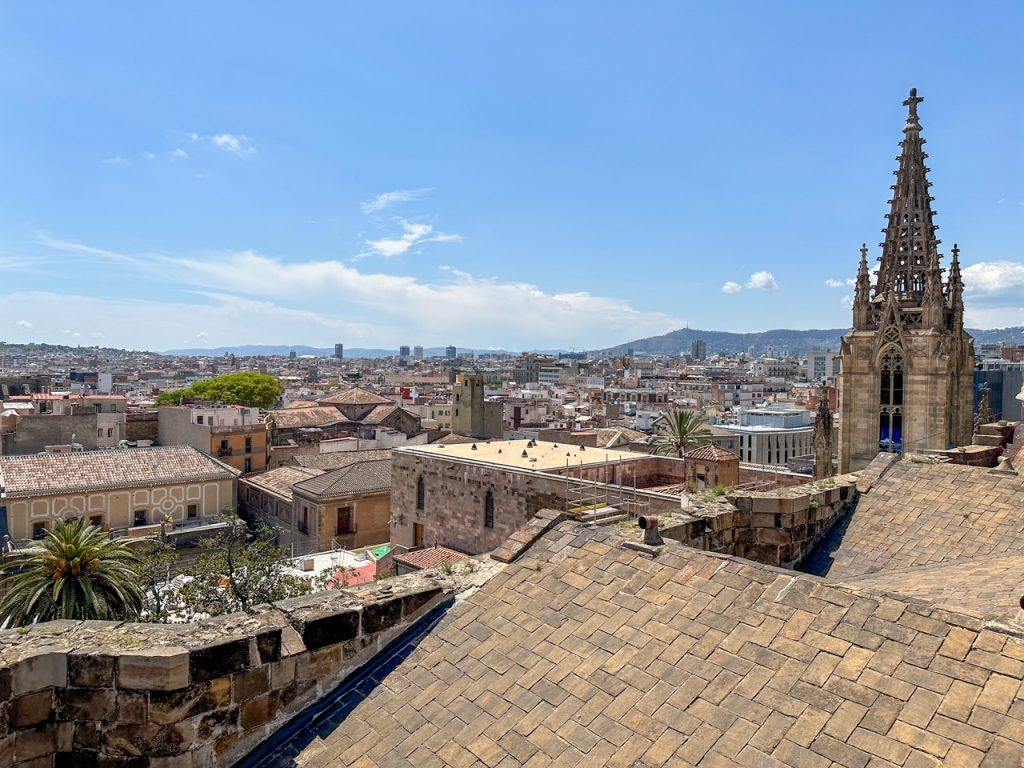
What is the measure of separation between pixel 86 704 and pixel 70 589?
594 inches

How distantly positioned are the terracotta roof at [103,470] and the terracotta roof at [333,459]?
7.85m

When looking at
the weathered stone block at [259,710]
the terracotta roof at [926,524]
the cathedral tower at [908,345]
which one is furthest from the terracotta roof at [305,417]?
the weathered stone block at [259,710]

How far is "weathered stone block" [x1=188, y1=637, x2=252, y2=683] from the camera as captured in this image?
531 cm

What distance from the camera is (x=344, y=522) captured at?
127 feet

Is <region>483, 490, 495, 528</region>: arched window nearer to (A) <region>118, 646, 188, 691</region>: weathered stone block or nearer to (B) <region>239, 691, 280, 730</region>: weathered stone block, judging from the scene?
(B) <region>239, 691, 280, 730</region>: weathered stone block

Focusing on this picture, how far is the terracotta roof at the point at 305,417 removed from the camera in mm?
69250

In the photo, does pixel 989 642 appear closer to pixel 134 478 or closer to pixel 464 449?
pixel 464 449

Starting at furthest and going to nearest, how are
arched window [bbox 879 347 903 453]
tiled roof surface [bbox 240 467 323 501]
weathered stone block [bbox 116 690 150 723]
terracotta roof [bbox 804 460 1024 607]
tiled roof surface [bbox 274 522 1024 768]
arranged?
tiled roof surface [bbox 240 467 323 501]
arched window [bbox 879 347 903 453]
terracotta roof [bbox 804 460 1024 607]
weathered stone block [bbox 116 690 150 723]
tiled roof surface [bbox 274 522 1024 768]

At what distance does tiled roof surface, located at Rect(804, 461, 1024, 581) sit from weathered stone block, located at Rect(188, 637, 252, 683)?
7.38 meters

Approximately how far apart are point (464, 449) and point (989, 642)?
30.5 meters

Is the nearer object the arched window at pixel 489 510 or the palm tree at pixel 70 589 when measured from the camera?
the palm tree at pixel 70 589

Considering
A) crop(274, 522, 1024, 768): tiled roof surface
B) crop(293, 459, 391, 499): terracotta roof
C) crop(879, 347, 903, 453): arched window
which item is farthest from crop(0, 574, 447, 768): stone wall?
crop(879, 347, 903, 453): arched window

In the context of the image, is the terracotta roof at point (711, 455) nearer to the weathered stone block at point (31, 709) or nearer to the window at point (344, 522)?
the window at point (344, 522)

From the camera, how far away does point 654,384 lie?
156 m
